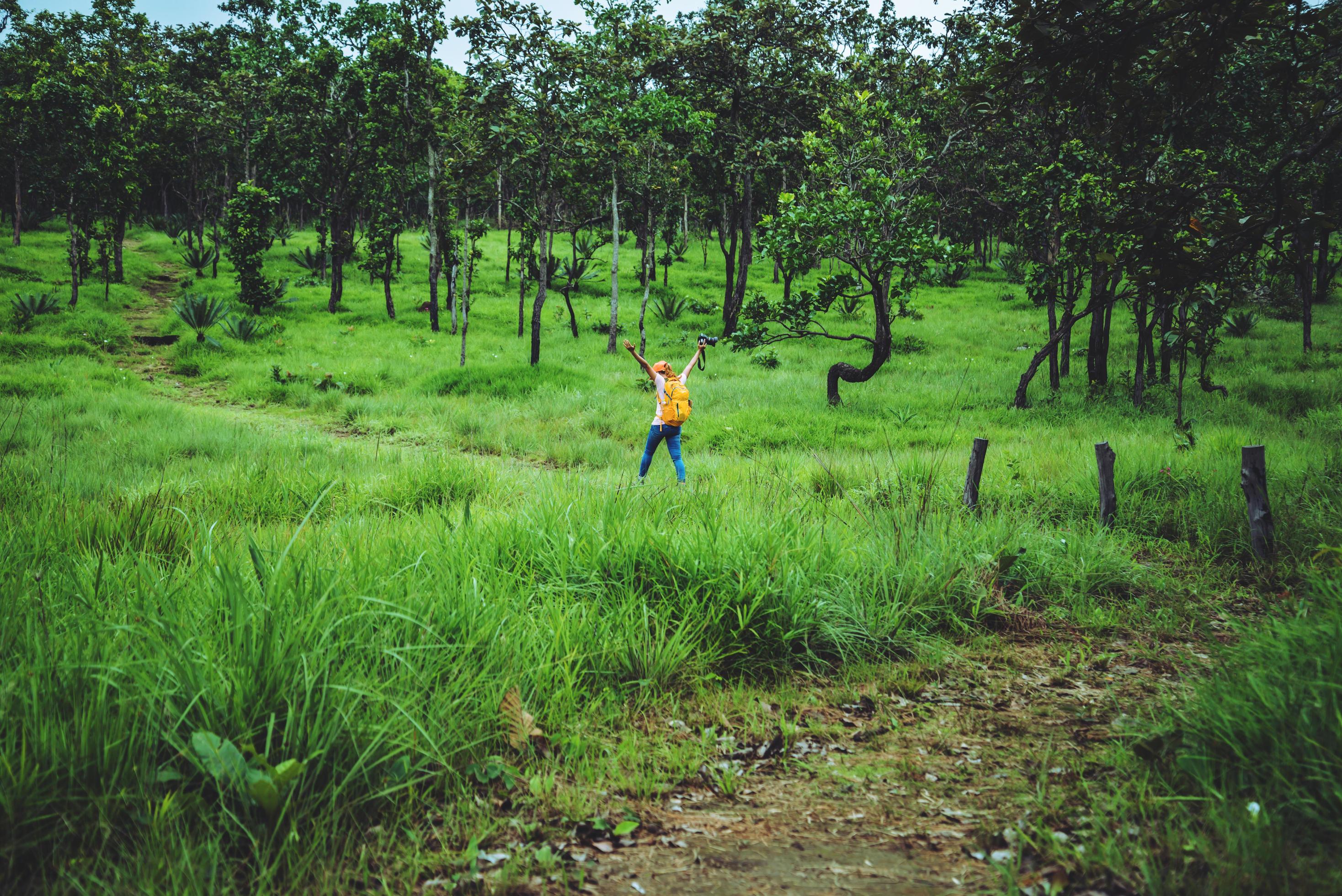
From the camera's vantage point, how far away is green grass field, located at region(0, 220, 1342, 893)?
6.86 feet

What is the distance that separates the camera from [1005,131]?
16.4 metres

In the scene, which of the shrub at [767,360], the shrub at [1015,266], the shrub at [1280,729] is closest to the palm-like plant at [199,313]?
the shrub at [767,360]

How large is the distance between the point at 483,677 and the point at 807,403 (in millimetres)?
11311

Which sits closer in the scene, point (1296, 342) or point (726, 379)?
point (726, 379)

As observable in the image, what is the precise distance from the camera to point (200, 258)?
96.6 ft

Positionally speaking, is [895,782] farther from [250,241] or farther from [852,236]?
[250,241]

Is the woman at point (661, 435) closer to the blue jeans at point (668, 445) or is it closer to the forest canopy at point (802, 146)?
the blue jeans at point (668, 445)

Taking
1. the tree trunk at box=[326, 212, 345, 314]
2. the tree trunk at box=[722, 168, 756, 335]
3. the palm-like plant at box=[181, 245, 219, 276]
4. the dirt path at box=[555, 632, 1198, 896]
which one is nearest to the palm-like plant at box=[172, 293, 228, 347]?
the tree trunk at box=[326, 212, 345, 314]

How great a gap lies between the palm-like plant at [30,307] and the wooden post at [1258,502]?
25366 mm

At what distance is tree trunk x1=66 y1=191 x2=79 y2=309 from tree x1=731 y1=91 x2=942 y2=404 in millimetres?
20532

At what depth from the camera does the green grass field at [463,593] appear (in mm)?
2090

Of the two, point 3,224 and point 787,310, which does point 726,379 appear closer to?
point 787,310

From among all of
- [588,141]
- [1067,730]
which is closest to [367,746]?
[1067,730]

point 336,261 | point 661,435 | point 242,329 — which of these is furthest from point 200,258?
point 661,435
